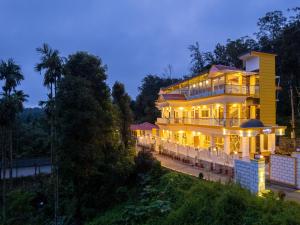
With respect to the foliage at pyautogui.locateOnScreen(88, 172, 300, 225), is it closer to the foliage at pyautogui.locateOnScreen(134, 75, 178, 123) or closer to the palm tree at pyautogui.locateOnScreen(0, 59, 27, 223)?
the palm tree at pyautogui.locateOnScreen(0, 59, 27, 223)

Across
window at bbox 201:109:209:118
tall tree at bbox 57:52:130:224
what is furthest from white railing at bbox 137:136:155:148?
tall tree at bbox 57:52:130:224

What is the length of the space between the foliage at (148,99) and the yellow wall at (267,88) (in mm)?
28005

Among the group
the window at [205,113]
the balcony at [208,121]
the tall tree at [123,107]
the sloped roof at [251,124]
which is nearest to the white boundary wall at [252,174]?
the sloped roof at [251,124]

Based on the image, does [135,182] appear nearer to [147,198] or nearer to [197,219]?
[147,198]

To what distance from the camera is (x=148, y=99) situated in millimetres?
54250

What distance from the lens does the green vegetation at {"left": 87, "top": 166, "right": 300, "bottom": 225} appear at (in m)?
9.52

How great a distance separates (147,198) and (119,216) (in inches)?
78.4

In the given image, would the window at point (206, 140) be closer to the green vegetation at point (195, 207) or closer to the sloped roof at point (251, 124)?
the sloped roof at point (251, 124)

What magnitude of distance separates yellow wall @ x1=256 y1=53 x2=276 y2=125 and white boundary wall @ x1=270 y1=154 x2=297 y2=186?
422 inches

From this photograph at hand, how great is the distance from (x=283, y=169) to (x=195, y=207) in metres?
6.46

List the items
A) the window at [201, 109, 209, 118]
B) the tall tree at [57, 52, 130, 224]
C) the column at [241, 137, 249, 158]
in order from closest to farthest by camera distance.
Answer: the tall tree at [57, 52, 130, 224], the column at [241, 137, 249, 158], the window at [201, 109, 209, 118]

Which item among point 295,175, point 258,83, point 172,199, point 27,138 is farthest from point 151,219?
point 27,138

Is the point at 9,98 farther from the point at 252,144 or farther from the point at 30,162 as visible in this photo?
the point at 252,144

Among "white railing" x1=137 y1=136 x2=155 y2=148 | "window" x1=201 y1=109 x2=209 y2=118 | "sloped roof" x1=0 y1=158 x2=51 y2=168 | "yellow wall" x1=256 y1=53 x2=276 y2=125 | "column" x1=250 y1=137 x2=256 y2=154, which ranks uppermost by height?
"yellow wall" x1=256 y1=53 x2=276 y2=125
